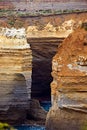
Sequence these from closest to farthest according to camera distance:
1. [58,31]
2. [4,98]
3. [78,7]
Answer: [4,98]
[58,31]
[78,7]

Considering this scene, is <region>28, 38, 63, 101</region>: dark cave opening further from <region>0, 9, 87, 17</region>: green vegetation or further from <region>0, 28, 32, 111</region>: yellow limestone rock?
<region>0, 28, 32, 111</region>: yellow limestone rock

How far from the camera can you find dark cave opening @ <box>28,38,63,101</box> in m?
29.6

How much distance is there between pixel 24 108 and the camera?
25.8 m

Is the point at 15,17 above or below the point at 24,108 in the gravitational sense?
above

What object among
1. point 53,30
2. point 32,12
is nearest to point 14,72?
point 53,30

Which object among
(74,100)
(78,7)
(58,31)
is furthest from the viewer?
(78,7)

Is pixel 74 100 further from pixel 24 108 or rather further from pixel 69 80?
pixel 24 108

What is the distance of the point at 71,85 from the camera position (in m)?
19.9

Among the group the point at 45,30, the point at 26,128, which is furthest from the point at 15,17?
the point at 26,128

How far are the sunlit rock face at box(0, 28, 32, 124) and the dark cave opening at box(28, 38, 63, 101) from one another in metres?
2.78

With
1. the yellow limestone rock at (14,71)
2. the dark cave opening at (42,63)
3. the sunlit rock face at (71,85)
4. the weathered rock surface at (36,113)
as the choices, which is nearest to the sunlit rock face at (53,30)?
the dark cave opening at (42,63)

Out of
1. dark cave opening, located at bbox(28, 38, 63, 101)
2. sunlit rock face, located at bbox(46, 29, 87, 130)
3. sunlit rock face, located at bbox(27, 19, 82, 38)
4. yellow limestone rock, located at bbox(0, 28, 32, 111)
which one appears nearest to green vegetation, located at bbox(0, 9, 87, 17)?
sunlit rock face, located at bbox(27, 19, 82, 38)

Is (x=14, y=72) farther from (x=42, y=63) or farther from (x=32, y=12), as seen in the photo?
(x=32, y=12)

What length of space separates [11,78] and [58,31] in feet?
14.8
